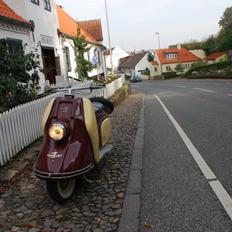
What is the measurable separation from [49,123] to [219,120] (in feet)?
21.1

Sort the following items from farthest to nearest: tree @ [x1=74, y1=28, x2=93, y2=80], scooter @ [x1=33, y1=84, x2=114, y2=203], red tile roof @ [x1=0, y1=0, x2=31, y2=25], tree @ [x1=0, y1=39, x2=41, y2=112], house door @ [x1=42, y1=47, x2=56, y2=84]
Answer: tree @ [x1=74, y1=28, x2=93, y2=80], house door @ [x1=42, y1=47, x2=56, y2=84], red tile roof @ [x1=0, y1=0, x2=31, y2=25], tree @ [x1=0, y1=39, x2=41, y2=112], scooter @ [x1=33, y1=84, x2=114, y2=203]

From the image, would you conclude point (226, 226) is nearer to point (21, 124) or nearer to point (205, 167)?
point (205, 167)

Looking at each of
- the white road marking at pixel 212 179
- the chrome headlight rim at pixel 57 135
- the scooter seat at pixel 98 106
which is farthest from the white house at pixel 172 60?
the chrome headlight rim at pixel 57 135

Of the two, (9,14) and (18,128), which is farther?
(9,14)

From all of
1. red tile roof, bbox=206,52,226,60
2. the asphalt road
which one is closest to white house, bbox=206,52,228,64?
red tile roof, bbox=206,52,226,60

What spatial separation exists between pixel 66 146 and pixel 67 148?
0.03 meters

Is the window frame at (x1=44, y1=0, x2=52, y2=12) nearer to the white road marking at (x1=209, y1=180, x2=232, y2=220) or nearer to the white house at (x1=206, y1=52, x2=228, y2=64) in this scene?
the white road marking at (x1=209, y1=180, x2=232, y2=220)

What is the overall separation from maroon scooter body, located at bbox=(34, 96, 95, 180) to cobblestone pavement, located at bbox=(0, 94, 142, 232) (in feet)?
1.43

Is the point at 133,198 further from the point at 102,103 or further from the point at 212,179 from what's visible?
the point at 102,103

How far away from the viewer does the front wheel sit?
4375 mm

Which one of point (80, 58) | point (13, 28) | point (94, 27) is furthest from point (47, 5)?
point (94, 27)

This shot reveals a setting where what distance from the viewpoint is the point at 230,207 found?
407cm

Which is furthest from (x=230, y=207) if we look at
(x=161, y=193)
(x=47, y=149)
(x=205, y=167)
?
(x=47, y=149)

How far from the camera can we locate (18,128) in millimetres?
7031
